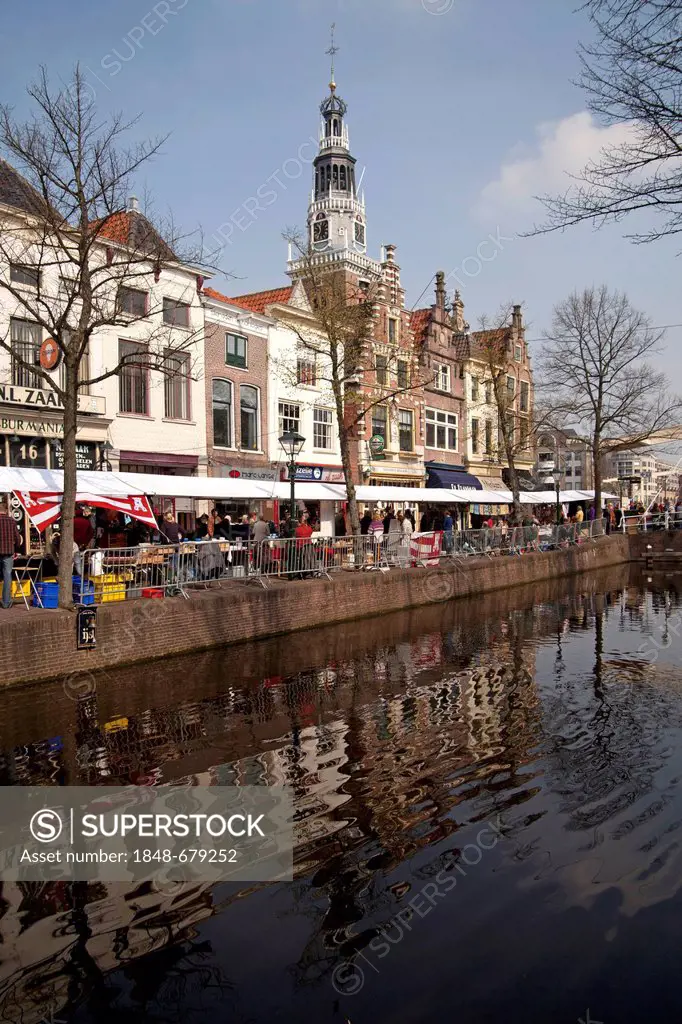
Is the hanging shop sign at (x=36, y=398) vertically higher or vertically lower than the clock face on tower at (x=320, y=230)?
lower

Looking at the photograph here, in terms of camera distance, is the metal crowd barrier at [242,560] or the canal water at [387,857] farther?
the metal crowd barrier at [242,560]

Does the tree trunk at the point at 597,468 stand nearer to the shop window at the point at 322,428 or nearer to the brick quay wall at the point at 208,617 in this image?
the shop window at the point at 322,428

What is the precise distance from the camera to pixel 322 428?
3309cm

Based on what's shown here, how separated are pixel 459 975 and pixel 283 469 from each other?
1029 inches

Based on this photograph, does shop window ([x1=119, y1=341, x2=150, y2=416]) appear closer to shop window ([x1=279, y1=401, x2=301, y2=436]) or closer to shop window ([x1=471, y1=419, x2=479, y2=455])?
shop window ([x1=279, y1=401, x2=301, y2=436])

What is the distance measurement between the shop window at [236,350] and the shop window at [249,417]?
0.89 metres

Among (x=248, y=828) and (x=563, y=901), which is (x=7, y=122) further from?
(x=563, y=901)

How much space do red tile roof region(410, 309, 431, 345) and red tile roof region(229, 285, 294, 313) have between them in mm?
10808

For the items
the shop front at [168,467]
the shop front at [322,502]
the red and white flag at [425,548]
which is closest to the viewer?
the red and white flag at [425,548]

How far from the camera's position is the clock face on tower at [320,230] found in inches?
2185

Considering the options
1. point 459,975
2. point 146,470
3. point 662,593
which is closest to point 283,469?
point 146,470

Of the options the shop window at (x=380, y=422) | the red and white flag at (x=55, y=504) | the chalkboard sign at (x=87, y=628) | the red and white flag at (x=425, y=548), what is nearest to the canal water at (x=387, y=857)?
the chalkboard sign at (x=87, y=628)

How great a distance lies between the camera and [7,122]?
37.0 feet

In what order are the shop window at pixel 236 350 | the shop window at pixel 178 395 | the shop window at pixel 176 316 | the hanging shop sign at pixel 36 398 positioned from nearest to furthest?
the hanging shop sign at pixel 36 398 < the shop window at pixel 176 316 < the shop window at pixel 178 395 < the shop window at pixel 236 350
